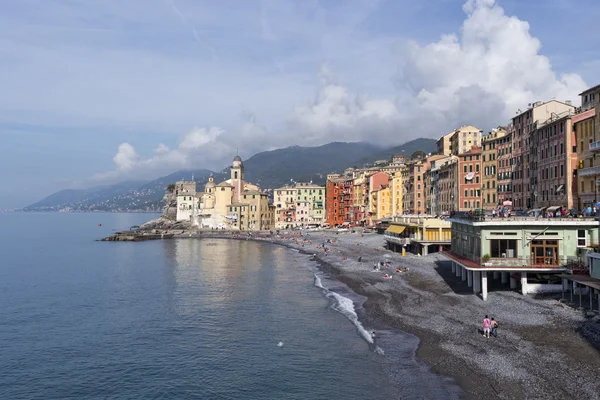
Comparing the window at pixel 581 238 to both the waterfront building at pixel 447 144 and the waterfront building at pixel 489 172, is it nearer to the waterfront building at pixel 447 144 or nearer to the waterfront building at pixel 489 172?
the waterfront building at pixel 489 172

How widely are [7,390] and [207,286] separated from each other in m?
38.2

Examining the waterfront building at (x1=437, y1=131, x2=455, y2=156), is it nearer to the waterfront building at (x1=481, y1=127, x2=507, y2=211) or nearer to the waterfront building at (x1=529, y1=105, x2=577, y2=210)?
the waterfront building at (x1=481, y1=127, x2=507, y2=211)

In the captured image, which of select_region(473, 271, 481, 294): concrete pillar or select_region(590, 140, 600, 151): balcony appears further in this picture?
select_region(590, 140, 600, 151): balcony

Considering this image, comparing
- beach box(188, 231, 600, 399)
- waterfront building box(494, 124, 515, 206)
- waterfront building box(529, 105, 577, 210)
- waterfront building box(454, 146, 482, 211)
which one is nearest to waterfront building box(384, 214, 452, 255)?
waterfront building box(454, 146, 482, 211)

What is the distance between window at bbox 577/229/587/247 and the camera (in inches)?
1742

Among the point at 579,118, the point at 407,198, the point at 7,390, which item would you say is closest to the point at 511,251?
the point at 579,118

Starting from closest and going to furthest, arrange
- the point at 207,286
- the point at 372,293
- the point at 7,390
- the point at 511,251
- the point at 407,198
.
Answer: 1. the point at 7,390
2. the point at 511,251
3. the point at 372,293
4. the point at 207,286
5. the point at 407,198

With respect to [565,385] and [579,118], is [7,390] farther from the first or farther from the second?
[579,118]

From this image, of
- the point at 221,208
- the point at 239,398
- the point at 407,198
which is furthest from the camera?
the point at 221,208

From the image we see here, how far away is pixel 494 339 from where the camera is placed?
3594 cm

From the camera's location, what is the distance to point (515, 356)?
32188 mm

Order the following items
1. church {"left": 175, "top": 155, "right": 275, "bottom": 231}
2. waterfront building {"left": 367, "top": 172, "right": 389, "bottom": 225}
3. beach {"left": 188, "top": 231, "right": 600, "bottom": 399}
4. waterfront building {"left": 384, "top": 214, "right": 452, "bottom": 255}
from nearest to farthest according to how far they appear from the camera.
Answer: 1. beach {"left": 188, "top": 231, "right": 600, "bottom": 399}
2. waterfront building {"left": 384, "top": 214, "right": 452, "bottom": 255}
3. waterfront building {"left": 367, "top": 172, "right": 389, "bottom": 225}
4. church {"left": 175, "top": 155, "right": 275, "bottom": 231}

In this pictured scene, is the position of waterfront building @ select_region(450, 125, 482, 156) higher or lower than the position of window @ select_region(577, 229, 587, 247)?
higher

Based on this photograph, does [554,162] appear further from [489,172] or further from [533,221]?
[489,172]
